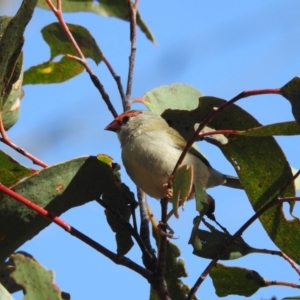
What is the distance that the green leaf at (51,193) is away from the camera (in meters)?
2.35

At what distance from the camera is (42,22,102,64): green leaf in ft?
12.1

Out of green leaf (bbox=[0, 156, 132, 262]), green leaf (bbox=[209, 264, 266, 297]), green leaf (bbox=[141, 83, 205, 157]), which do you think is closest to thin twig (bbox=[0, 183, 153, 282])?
green leaf (bbox=[0, 156, 132, 262])

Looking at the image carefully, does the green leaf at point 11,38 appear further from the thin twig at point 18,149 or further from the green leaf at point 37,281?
the green leaf at point 37,281

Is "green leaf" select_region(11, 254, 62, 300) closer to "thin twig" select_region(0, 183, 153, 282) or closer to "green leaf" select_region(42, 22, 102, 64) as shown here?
"thin twig" select_region(0, 183, 153, 282)

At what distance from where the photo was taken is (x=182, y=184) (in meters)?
2.14

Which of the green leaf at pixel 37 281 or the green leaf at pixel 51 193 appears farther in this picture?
the green leaf at pixel 51 193

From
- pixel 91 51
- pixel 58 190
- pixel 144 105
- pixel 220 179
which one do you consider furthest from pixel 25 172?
pixel 220 179

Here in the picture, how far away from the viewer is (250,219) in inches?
83.5

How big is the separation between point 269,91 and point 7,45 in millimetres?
897

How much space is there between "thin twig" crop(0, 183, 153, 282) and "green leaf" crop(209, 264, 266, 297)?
0.45 metres

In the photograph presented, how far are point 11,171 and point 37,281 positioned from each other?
0.61m

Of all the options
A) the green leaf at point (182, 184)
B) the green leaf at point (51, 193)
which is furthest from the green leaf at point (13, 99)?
the green leaf at point (182, 184)

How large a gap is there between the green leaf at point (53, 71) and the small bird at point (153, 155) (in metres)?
0.36

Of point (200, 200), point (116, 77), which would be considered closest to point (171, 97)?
point (116, 77)
